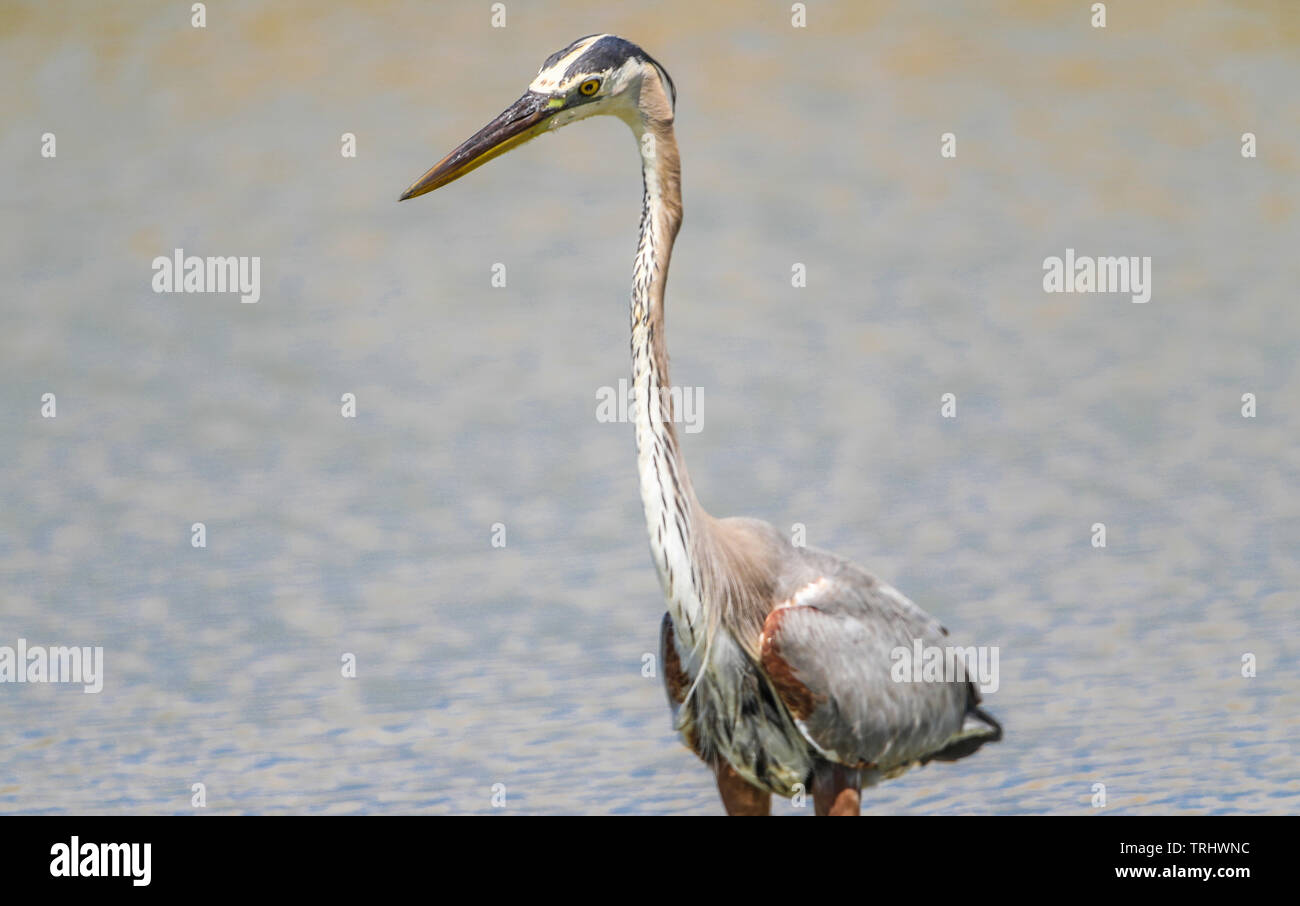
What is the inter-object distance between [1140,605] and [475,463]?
4.42 meters

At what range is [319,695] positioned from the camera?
8.62m

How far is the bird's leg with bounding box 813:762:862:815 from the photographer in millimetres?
6172

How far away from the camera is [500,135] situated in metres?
5.90

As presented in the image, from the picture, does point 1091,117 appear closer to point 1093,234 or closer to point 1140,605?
point 1093,234

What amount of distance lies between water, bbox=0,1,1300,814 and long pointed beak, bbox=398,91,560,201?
2.72m

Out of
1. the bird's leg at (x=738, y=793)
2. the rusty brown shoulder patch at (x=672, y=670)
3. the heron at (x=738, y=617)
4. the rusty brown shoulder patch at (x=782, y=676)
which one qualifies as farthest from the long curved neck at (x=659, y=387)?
the bird's leg at (x=738, y=793)

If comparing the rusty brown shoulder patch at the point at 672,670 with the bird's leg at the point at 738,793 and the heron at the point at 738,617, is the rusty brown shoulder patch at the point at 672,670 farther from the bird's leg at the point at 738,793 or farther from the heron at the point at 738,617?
the bird's leg at the point at 738,793

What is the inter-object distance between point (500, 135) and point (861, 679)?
2165mm

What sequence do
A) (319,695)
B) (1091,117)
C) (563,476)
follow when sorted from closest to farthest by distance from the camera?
(319,695), (563,476), (1091,117)

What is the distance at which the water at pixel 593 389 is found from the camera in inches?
323

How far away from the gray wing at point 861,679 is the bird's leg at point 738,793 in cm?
38

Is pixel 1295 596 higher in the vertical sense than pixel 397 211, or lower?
lower

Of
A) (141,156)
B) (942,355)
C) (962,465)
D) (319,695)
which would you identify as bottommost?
(319,695)

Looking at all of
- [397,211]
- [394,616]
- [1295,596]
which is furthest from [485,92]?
[1295,596]
